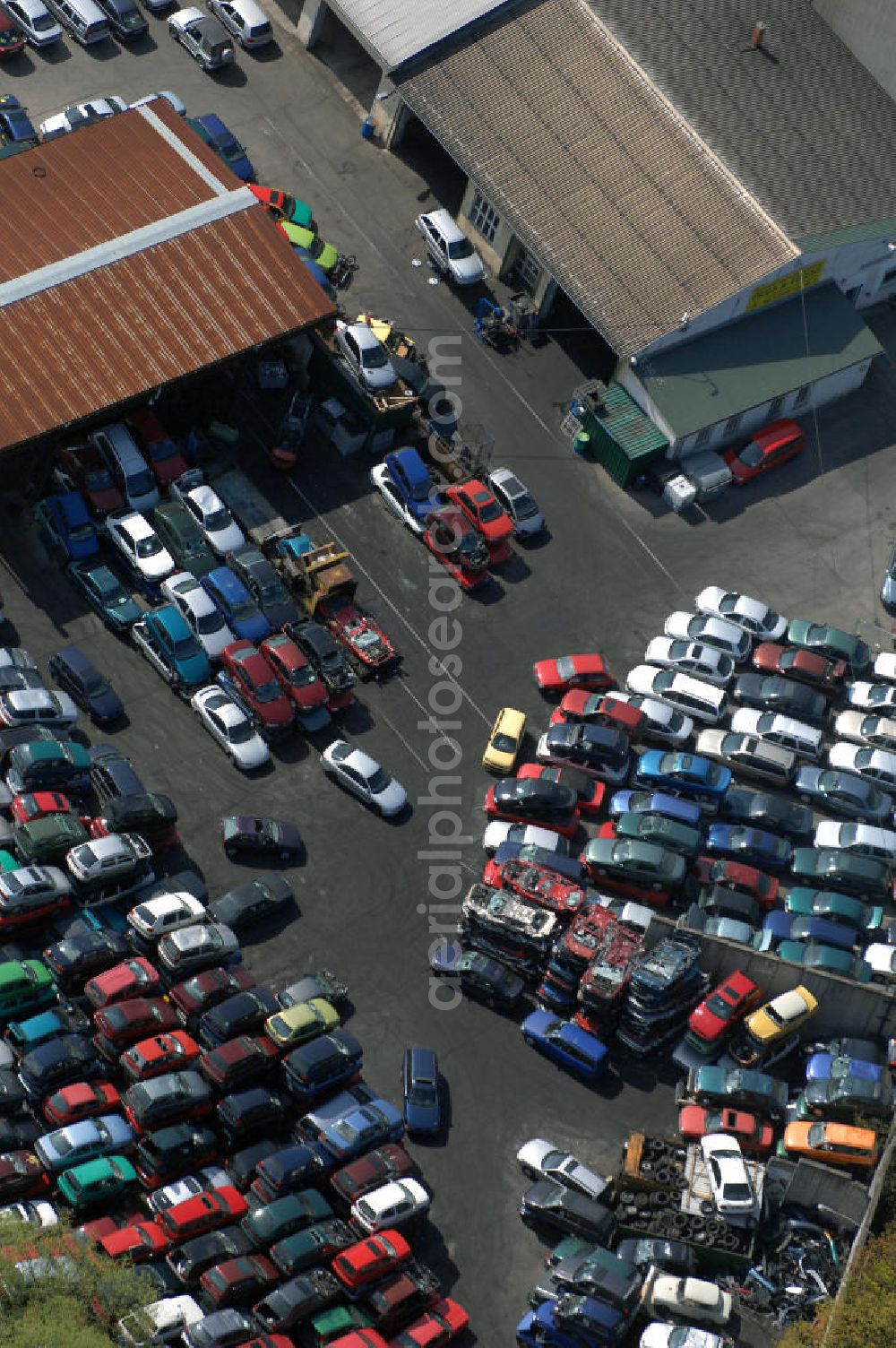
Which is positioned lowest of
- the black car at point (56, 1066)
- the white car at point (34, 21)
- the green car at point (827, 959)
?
the black car at point (56, 1066)

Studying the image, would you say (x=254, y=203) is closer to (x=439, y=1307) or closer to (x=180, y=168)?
(x=180, y=168)

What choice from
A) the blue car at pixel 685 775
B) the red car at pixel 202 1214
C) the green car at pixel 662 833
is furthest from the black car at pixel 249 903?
the blue car at pixel 685 775

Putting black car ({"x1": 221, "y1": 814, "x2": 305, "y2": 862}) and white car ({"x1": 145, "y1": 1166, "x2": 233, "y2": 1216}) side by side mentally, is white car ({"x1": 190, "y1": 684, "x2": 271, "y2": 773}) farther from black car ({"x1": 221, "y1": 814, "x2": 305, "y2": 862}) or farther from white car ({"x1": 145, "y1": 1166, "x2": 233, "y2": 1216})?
white car ({"x1": 145, "y1": 1166, "x2": 233, "y2": 1216})

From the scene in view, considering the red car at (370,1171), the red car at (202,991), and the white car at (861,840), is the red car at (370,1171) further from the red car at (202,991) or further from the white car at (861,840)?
the white car at (861,840)

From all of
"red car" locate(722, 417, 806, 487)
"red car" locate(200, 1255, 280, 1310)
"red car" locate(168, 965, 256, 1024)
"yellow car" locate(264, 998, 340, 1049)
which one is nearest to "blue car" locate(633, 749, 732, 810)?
"red car" locate(722, 417, 806, 487)

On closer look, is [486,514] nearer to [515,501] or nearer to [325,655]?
[515,501]

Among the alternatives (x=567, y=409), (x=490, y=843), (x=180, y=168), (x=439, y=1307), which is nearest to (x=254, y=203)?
(x=180, y=168)

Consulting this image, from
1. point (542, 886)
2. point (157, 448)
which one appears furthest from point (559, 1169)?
point (157, 448)
